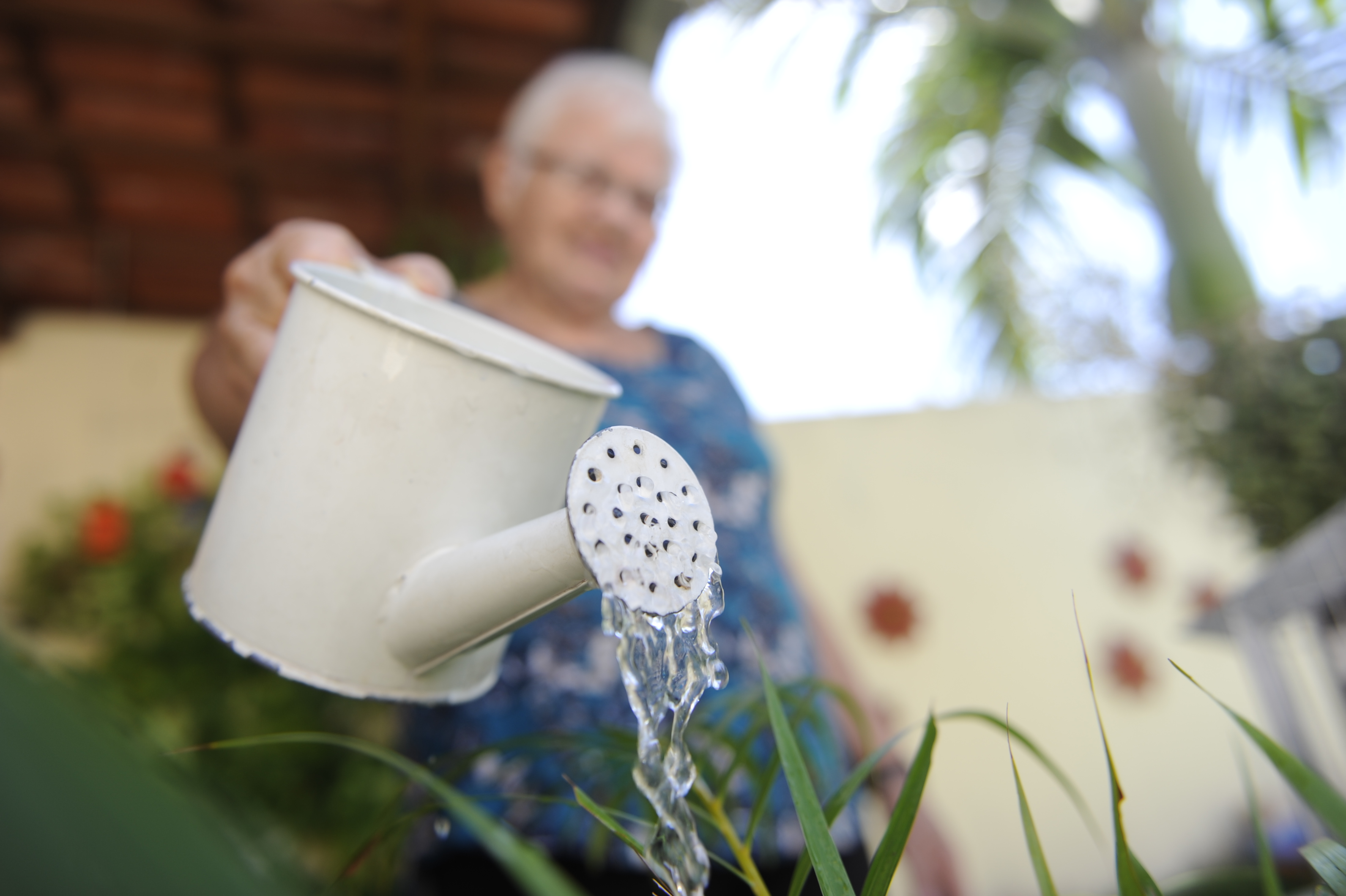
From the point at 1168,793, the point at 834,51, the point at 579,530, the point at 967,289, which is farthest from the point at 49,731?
the point at 967,289

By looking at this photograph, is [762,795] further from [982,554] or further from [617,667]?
[982,554]

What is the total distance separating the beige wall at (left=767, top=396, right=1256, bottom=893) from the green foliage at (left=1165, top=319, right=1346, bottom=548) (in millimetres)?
950

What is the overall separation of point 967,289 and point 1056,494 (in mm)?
1195

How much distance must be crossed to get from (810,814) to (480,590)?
15cm

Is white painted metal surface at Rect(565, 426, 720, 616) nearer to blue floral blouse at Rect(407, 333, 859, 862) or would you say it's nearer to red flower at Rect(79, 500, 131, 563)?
blue floral blouse at Rect(407, 333, 859, 862)

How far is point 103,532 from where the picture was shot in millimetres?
2117

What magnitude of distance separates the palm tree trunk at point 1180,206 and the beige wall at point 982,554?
1.30 feet

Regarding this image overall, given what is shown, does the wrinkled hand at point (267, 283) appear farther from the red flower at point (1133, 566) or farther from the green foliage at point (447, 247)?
the red flower at point (1133, 566)

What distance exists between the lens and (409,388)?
383mm

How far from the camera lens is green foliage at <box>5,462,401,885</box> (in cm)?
183

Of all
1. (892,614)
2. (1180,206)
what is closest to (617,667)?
(892,614)

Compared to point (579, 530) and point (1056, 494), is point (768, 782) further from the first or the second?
point (1056, 494)

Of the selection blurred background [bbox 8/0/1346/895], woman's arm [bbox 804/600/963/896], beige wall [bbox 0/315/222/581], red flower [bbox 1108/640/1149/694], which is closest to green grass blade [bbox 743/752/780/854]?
woman's arm [bbox 804/600/963/896]

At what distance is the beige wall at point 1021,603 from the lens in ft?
8.22
